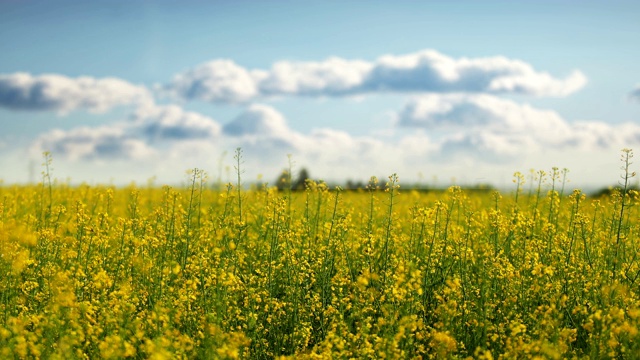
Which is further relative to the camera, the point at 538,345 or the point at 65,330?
the point at 65,330

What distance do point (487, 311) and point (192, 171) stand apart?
367 cm

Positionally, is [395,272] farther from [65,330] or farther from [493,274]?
[65,330]

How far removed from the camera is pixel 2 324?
5957mm

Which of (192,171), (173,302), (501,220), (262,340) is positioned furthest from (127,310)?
(501,220)

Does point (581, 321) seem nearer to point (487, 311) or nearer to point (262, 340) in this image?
point (487, 311)

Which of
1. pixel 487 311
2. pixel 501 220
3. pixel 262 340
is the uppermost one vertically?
pixel 501 220

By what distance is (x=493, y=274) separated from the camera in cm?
668

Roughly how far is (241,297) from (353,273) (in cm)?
148

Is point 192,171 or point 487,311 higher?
point 192,171

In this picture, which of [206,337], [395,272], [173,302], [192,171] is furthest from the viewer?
[192,171]

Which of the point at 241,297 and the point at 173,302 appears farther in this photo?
the point at 241,297

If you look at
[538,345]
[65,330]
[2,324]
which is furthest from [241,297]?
[538,345]

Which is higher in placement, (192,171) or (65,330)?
(192,171)

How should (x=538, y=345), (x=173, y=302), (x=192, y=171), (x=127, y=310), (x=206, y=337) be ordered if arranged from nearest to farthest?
(x=538, y=345) → (x=206, y=337) → (x=127, y=310) → (x=173, y=302) → (x=192, y=171)
